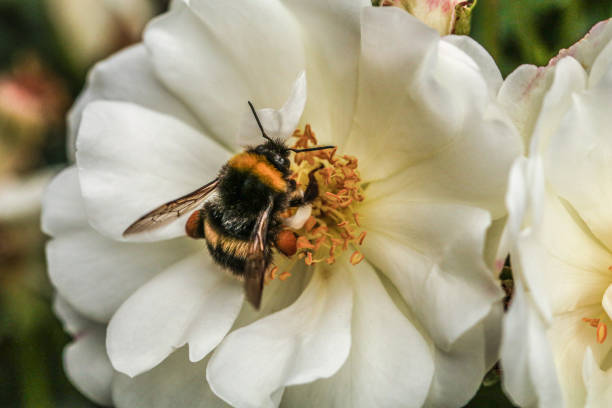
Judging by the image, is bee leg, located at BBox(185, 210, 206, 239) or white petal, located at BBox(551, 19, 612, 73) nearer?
white petal, located at BBox(551, 19, 612, 73)

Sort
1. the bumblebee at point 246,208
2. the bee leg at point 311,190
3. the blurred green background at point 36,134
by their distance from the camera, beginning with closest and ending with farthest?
the bumblebee at point 246,208, the bee leg at point 311,190, the blurred green background at point 36,134

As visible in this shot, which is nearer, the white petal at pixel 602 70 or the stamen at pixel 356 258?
the white petal at pixel 602 70

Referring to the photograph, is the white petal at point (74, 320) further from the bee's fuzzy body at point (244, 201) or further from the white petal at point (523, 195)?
the white petal at point (523, 195)

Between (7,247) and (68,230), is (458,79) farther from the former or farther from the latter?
(7,247)

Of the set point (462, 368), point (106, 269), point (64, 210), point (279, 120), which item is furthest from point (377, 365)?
point (64, 210)

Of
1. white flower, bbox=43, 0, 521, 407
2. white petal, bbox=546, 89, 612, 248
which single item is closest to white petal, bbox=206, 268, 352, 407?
white flower, bbox=43, 0, 521, 407

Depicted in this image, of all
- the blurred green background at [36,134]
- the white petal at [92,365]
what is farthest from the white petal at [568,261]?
the blurred green background at [36,134]

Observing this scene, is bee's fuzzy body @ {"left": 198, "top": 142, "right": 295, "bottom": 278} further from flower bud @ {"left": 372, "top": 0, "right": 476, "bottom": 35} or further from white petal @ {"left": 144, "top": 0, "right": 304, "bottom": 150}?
flower bud @ {"left": 372, "top": 0, "right": 476, "bottom": 35}
